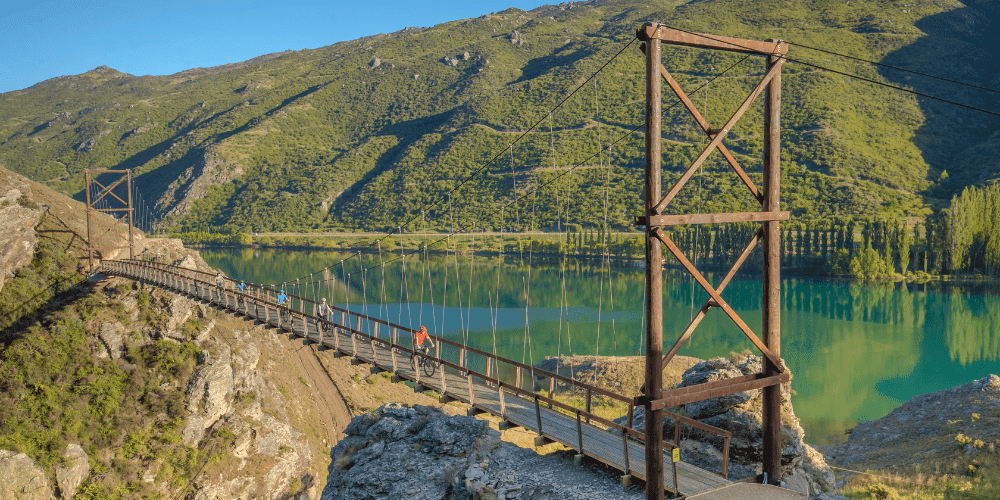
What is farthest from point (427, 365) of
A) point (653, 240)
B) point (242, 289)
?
point (242, 289)

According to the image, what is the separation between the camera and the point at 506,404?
40.0 feet

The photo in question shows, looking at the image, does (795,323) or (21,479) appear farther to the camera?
(795,323)

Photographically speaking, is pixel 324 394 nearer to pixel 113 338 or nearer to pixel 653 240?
pixel 113 338

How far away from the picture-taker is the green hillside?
77.8 meters

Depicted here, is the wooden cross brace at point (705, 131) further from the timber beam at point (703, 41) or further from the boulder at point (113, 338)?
the boulder at point (113, 338)

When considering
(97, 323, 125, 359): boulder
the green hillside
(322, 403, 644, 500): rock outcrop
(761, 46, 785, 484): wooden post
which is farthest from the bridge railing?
the green hillside

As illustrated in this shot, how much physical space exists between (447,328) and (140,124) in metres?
144

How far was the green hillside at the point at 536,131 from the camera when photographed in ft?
255

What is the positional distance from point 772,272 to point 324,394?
26631mm

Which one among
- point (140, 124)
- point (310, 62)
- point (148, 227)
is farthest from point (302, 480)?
point (310, 62)

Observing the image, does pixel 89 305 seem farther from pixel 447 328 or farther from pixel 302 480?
pixel 447 328

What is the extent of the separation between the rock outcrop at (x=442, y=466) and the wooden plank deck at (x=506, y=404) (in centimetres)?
40

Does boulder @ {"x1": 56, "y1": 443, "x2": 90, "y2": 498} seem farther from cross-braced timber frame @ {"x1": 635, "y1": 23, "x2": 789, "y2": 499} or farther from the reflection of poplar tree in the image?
the reflection of poplar tree

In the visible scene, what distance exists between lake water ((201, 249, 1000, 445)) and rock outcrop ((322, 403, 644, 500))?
11.3 m
